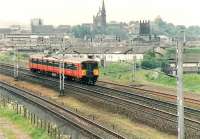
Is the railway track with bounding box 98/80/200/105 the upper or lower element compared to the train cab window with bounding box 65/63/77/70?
lower

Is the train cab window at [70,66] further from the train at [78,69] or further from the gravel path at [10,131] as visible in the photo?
the gravel path at [10,131]

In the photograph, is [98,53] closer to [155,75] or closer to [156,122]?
[155,75]

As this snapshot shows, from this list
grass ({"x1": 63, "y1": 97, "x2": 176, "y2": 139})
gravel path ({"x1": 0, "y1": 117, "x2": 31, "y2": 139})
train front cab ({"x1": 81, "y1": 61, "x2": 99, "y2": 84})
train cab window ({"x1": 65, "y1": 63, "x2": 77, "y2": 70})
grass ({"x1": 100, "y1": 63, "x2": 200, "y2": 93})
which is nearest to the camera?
grass ({"x1": 63, "y1": 97, "x2": 176, "y2": 139})

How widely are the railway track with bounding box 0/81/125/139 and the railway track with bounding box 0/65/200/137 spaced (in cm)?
430

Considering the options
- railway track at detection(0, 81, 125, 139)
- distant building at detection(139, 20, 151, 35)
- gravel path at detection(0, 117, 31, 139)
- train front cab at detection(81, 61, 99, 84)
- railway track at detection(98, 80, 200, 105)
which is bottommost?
gravel path at detection(0, 117, 31, 139)

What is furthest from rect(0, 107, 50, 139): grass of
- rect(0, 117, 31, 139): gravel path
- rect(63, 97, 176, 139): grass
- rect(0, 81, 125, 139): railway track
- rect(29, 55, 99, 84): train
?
rect(29, 55, 99, 84): train

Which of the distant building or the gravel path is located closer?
the gravel path

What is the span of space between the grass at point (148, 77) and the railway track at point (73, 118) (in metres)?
16.4

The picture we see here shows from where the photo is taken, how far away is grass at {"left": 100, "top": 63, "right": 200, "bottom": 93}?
5782cm

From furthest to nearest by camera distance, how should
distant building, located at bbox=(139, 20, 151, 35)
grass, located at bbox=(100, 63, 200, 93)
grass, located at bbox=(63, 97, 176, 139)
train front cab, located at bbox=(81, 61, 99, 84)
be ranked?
distant building, located at bbox=(139, 20, 151, 35)
grass, located at bbox=(100, 63, 200, 93)
train front cab, located at bbox=(81, 61, 99, 84)
grass, located at bbox=(63, 97, 176, 139)

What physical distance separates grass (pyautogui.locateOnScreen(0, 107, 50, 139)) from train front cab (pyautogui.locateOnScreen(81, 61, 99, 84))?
14296 mm

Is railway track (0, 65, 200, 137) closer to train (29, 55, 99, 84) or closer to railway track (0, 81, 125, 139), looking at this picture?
train (29, 55, 99, 84)

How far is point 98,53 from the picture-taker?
102 meters

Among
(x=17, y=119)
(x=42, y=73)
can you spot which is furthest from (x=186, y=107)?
(x=42, y=73)
